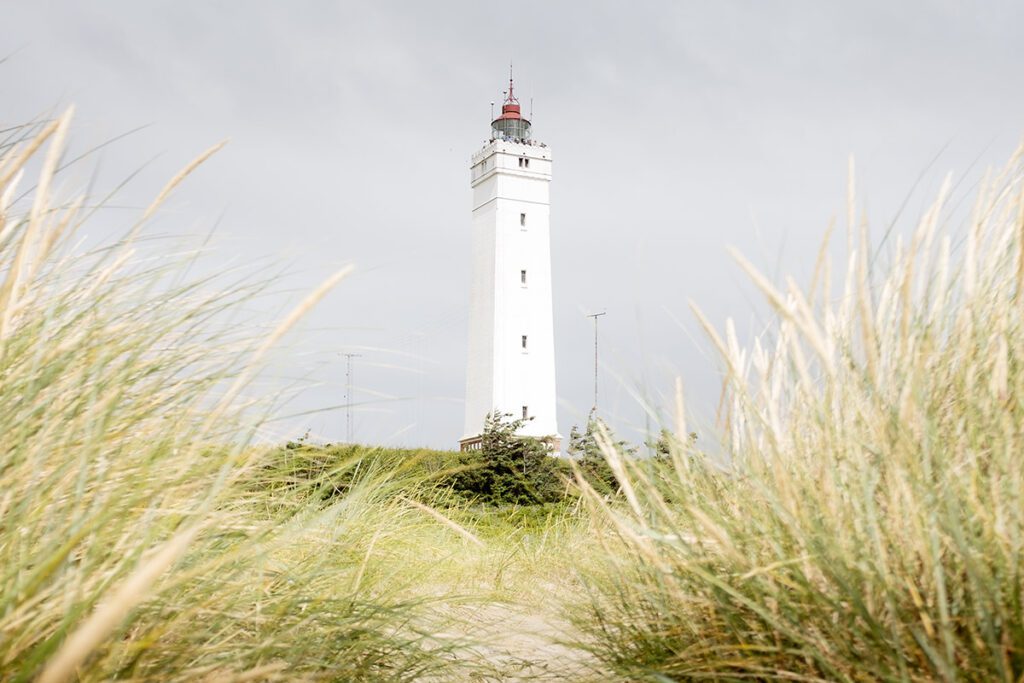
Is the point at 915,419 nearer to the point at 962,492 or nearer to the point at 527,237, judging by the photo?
the point at 962,492

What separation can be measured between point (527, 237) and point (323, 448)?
23506 millimetres

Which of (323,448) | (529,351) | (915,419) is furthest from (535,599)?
(529,351)

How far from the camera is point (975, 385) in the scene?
1472mm

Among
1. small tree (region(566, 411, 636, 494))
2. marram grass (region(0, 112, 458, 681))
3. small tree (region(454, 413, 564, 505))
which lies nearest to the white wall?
small tree (region(454, 413, 564, 505))

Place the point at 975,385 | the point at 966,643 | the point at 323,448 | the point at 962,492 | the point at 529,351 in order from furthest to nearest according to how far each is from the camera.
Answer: the point at 529,351 < the point at 323,448 < the point at 975,385 < the point at 962,492 < the point at 966,643

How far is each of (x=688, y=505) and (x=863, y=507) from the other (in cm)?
30

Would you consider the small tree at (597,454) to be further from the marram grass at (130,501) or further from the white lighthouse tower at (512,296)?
the white lighthouse tower at (512,296)

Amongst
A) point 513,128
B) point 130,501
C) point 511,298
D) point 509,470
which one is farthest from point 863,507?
point 513,128

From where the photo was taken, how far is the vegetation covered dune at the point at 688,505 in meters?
1.09

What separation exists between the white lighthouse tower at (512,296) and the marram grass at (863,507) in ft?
70.5

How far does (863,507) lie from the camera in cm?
132

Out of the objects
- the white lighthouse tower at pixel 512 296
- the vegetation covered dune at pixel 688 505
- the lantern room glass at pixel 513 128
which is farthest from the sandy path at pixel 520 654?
the lantern room glass at pixel 513 128

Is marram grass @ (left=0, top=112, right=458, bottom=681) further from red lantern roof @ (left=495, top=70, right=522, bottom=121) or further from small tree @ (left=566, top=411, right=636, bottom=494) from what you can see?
red lantern roof @ (left=495, top=70, right=522, bottom=121)

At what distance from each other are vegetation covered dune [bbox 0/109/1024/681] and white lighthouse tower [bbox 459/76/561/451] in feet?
70.5
